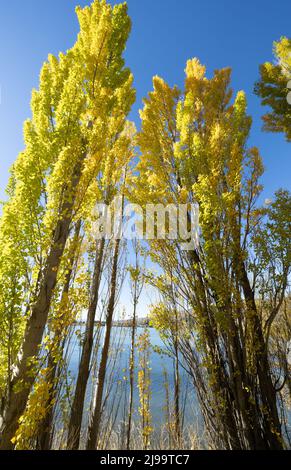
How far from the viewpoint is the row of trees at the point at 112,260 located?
3.08 metres

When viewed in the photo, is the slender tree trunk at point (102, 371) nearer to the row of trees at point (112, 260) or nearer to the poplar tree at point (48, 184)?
the row of trees at point (112, 260)

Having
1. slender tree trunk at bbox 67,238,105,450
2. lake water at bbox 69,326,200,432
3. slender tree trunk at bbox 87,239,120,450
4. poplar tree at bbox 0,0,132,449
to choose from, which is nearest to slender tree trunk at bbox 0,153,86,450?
poplar tree at bbox 0,0,132,449

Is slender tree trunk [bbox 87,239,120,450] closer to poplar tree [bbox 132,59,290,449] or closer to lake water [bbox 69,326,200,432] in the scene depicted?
lake water [bbox 69,326,200,432]

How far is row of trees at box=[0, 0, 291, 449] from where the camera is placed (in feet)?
10.1

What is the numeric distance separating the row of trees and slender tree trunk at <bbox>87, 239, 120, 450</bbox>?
→ 2 cm

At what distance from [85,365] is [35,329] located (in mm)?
1831

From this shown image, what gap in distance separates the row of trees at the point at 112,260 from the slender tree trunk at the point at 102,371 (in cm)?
2

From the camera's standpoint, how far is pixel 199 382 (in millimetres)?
4016

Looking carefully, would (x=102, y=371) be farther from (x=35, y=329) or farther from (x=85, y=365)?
(x=35, y=329)

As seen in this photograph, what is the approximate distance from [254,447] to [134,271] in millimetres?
3452

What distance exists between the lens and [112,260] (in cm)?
580

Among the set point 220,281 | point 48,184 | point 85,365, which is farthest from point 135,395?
point 48,184

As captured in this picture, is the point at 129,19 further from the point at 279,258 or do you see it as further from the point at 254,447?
the point at 254,447

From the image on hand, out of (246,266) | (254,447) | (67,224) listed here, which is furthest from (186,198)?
(254,447)
